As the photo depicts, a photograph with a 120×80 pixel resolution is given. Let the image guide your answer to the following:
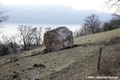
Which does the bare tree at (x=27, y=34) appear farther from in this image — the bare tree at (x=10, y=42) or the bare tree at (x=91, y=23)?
the bare tree at (x=91, y=23)

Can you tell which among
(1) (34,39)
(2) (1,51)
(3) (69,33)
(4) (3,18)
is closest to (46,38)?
(3) (69,33)

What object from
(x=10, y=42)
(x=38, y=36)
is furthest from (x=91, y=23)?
(x=10, y=42)

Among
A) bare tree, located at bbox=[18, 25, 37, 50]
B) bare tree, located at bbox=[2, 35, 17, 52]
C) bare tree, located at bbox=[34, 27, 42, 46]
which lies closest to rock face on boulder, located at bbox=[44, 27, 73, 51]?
bare tree, located at bbox=[2, 35, 17, 52]

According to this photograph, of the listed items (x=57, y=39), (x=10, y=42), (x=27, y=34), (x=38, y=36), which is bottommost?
(x=38, y=36)

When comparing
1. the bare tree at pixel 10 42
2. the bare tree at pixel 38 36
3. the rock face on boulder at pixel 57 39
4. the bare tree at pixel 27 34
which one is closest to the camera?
the rock face on boulder at pixel 57 39

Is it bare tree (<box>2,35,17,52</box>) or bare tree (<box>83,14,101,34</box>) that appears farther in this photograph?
bare tree (<box>83,14,101,34</box>)

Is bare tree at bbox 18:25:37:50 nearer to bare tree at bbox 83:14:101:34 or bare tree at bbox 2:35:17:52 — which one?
bare tree at bbox 2:35:17:52

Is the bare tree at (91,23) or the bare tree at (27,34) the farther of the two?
the bare tree at (91,23)

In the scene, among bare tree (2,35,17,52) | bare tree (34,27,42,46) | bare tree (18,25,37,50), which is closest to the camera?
bare tree (2,35,17,52)

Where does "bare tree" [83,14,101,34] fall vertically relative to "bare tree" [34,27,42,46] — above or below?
above

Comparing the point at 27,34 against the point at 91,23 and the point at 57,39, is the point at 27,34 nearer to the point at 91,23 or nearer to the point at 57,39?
the point at 91,23

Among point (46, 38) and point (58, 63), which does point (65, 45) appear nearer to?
point (46, 38)

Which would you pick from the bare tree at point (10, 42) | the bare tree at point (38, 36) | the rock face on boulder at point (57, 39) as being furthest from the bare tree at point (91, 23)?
the rock face on boulder at point (57, 39)

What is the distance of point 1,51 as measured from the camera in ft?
90.2
